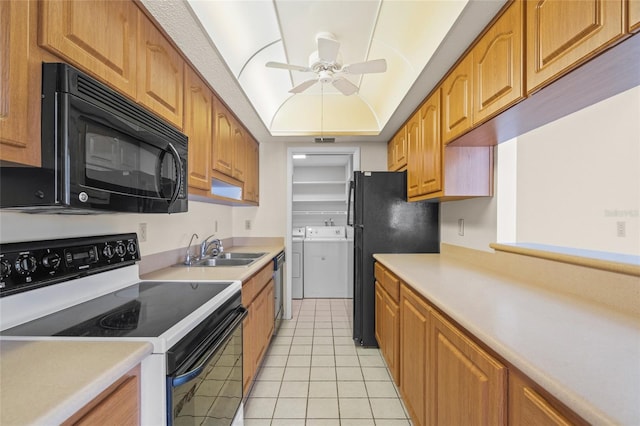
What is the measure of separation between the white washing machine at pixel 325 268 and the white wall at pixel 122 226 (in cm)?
166

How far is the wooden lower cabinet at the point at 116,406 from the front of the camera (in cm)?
58

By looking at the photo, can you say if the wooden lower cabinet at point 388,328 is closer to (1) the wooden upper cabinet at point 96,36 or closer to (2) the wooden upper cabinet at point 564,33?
(2) the wooden upper cabinet at point 564,33

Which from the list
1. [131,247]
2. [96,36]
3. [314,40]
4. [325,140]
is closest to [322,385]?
[131,247]

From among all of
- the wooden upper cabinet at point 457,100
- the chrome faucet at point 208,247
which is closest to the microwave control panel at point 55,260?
the chrome faucet at point 208,247

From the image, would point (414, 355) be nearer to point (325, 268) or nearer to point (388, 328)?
point (388, 328)

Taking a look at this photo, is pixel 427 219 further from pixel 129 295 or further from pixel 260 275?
pixel 129 295

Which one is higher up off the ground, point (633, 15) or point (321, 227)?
point (633, 15)

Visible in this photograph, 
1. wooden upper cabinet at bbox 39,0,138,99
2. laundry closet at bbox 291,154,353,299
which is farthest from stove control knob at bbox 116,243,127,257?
laundry closet at bbox 291,154,353,299

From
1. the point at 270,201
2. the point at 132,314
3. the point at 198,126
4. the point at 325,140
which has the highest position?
the point at 325,140

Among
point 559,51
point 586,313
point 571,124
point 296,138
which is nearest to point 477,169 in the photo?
point 571,124

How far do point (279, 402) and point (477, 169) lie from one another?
6.69ft

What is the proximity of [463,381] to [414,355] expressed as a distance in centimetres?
54

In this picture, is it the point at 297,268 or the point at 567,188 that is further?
the point at 297,268

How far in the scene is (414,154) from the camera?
2.33 meters
